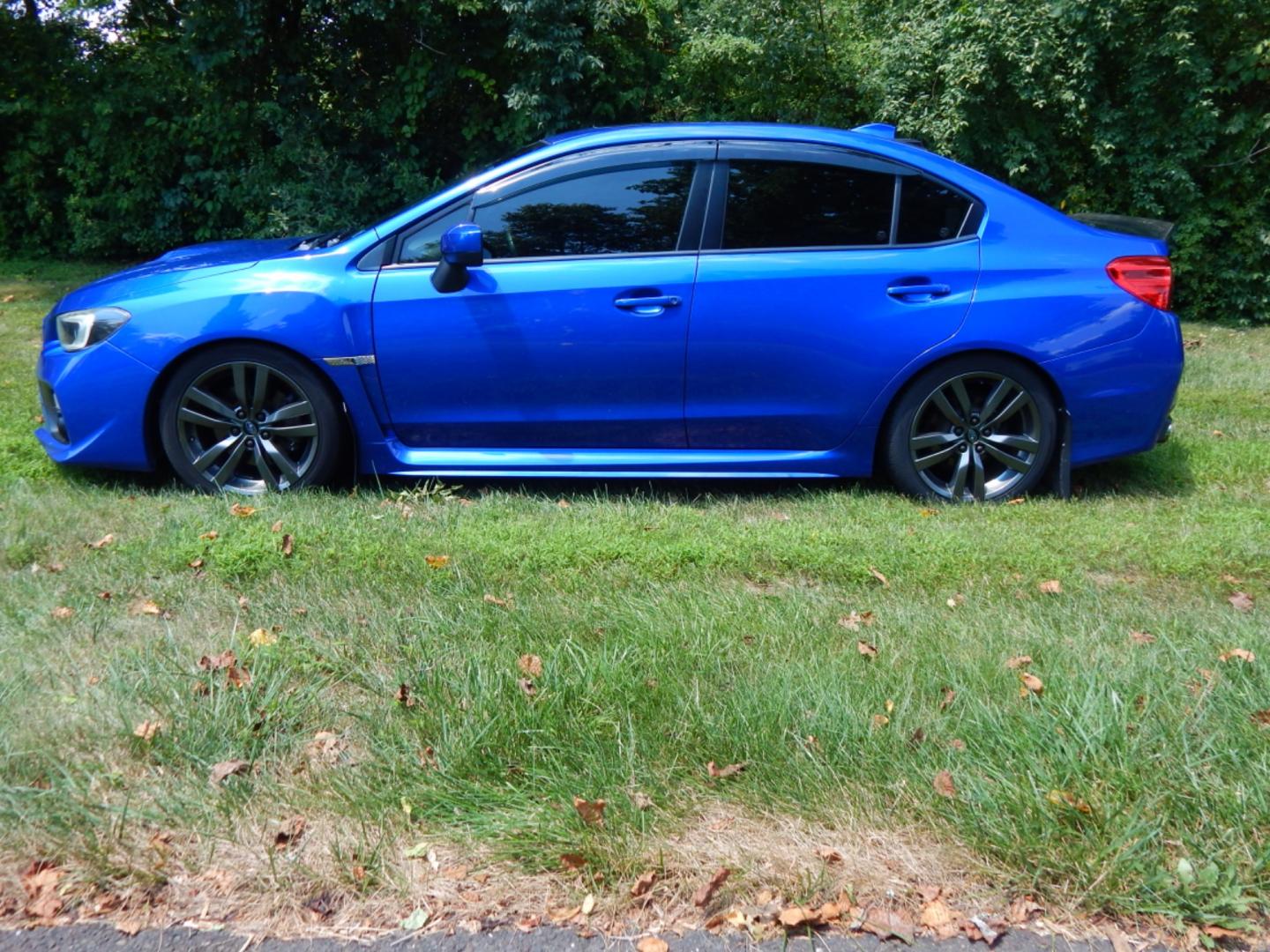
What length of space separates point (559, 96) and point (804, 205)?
6571 millimetres

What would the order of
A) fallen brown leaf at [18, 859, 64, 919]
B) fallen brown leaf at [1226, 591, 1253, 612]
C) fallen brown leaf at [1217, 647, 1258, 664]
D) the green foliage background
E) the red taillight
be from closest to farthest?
fallen brown leaf at [18, 859, 64, 919] → fallen brown leaf at [1217, 647, 1258, 664] → fallen brown leaf at [1226, 591, 1253, 612] → the red taillight → the green foliage background

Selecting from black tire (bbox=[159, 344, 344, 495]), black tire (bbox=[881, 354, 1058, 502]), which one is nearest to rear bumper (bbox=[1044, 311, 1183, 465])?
black tire (bbox=[881, 354, 1058, 502])

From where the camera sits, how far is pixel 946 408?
536 cm

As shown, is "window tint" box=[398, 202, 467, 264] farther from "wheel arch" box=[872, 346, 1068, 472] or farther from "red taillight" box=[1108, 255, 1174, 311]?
"red taillight" box=[1108, 255, 1174, 311]

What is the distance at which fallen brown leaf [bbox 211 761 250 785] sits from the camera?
302cm

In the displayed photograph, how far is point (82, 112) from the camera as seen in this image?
13281mm

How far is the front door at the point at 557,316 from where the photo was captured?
17.0ft

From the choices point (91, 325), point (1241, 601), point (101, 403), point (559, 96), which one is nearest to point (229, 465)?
point (101, 403)

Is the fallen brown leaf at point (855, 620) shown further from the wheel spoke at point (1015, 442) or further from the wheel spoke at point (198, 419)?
the wheel spoke at point (198, 419)

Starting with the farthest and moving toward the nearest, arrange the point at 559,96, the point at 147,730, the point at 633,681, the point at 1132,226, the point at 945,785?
the point at 559,96 < the point at 1132,226 < the point at 633,681 < the point at 147,730 < the point at 945,785

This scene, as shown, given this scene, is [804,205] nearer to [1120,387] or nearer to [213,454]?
[1120,387]

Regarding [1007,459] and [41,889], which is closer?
[41,889]

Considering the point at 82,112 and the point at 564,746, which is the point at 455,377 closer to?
the point at 564,746

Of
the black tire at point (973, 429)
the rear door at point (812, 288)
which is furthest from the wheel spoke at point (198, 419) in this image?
the black tire at point (973, 429)
